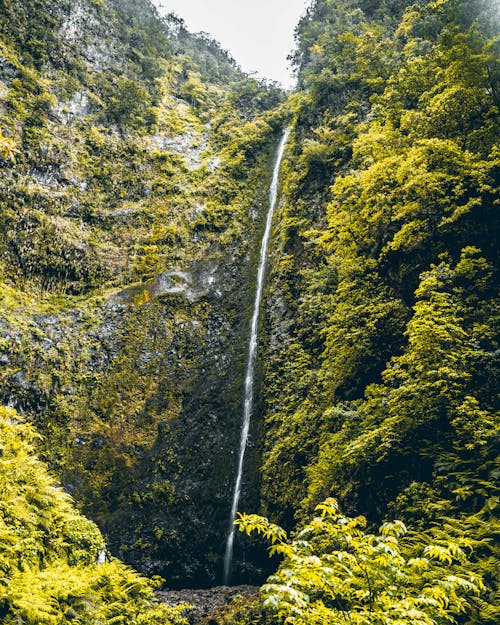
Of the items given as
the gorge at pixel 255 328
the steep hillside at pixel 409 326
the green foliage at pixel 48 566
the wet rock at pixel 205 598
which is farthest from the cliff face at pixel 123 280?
the green foliage at pixel 48 566

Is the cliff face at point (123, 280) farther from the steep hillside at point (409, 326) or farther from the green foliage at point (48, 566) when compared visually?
the green foliage at point (48, 566)

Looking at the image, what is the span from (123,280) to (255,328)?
18.3 feet

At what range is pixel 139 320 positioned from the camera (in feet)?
51.6

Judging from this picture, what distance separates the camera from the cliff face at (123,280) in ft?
41.0

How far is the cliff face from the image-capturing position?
1251 centimetres

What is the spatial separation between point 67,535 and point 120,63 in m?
24.7

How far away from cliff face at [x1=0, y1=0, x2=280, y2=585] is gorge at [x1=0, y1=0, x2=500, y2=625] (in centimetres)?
8

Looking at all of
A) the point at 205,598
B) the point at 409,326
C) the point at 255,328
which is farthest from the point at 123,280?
the point at 409,326

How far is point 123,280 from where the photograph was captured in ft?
55.0

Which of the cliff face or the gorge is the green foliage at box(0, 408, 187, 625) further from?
the cliff face

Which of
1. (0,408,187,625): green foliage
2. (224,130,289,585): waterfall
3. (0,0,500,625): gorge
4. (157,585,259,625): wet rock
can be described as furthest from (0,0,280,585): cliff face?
(0,408,187,625): green foliage

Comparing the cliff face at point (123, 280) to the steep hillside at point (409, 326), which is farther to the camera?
the cliff face at point (123, 280)

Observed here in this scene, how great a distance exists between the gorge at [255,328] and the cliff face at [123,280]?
79 millimetres

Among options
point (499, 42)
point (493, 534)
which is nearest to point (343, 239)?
point (499, 42)
